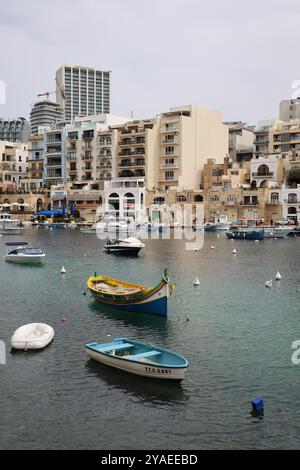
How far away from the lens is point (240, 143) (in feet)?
479

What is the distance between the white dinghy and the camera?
25391 mm

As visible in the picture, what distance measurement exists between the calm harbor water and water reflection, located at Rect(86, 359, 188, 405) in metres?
0.04

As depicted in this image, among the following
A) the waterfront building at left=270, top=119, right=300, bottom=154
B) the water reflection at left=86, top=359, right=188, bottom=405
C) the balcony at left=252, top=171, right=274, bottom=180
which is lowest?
the water reflection at left=86, top=359, right=188, bottom=405

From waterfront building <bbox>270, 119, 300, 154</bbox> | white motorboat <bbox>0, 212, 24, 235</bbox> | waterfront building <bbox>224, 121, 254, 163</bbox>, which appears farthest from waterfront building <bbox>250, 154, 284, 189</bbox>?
white motorboat <bbox>0, 212, 24, 235</bbox>

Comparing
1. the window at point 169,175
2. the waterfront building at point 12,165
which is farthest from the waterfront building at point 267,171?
the waterfront building at point 12,165

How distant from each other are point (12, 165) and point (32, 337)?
14099cm

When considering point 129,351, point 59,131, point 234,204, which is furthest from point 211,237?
point 129,351

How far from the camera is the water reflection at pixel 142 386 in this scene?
19859 mm

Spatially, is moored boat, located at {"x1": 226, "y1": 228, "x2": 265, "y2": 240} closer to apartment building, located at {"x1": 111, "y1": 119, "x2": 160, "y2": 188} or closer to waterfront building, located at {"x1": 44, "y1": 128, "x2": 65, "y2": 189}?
apartment building, located at {"x1": 111, "y1": 119, "x2": 160, "y2": 188}

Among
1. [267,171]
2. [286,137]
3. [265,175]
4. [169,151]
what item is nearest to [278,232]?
[265,175]

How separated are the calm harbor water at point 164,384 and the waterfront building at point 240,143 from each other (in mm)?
100679

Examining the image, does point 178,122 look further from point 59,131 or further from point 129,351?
point 129,351

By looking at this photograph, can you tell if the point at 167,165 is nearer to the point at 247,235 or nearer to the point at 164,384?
the point at 247,235

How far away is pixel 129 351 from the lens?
2375cm
